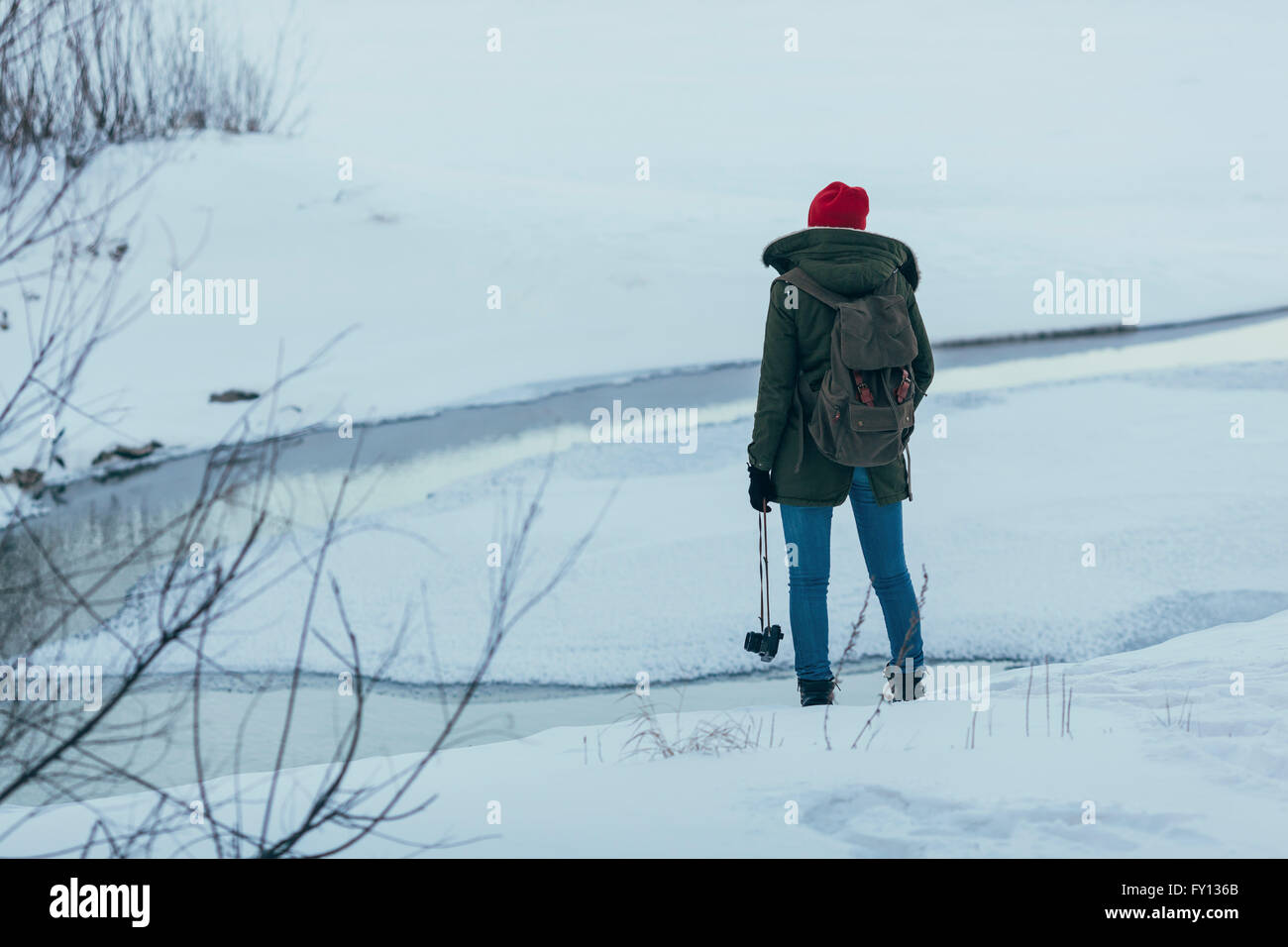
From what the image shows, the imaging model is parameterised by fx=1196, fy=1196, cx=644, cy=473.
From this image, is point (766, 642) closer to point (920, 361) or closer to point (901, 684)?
point (901, 684)

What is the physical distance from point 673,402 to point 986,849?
21.1 ft

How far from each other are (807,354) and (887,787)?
3.92 ft

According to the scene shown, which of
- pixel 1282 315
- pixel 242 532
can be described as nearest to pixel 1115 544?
pixel 242 532

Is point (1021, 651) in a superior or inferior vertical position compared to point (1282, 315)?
inferior

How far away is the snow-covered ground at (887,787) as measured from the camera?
217 cm

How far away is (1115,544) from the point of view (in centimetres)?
540

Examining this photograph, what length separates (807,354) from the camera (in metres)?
3.15

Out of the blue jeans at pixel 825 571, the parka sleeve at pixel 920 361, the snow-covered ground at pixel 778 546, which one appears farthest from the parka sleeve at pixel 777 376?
the snow-covered ground at pixel 778 546

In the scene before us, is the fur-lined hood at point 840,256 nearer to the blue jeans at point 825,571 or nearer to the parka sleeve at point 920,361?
the parka sleeve at point 920,361

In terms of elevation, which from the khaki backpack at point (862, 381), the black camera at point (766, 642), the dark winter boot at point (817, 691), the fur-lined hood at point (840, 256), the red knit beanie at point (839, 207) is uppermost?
the red knit beanie at point (839, 207)

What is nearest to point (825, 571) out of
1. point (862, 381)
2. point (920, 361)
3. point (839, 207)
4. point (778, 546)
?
point (862, 381)

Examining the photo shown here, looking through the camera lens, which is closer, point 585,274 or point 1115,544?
point 1115,544
